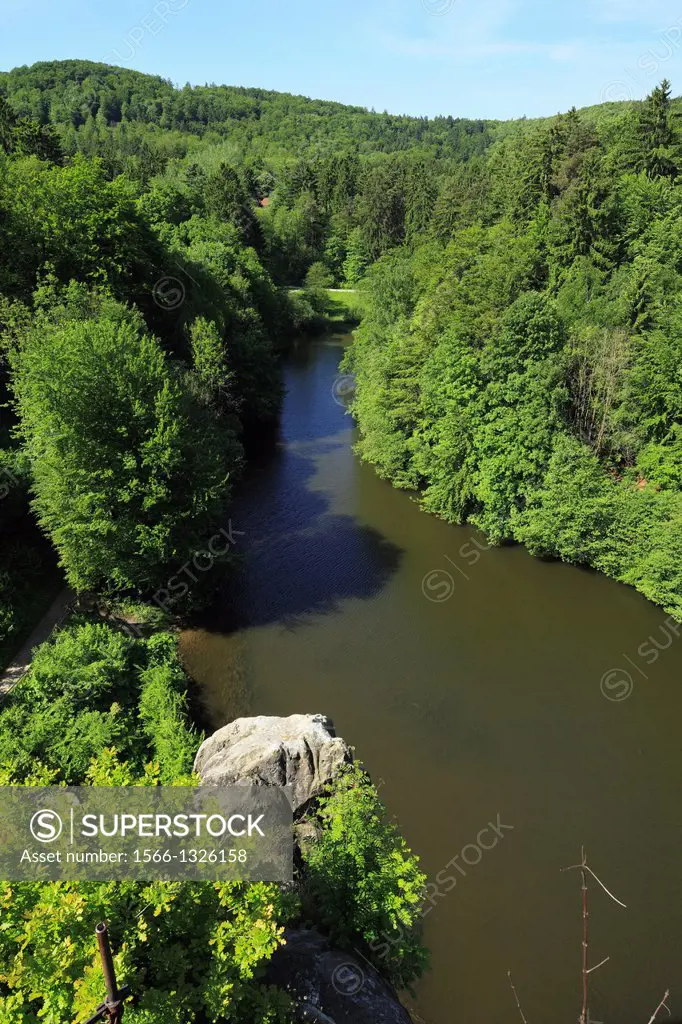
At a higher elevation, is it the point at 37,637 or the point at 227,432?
the point at 227,432

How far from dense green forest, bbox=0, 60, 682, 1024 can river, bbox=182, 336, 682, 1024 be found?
6.69 feet

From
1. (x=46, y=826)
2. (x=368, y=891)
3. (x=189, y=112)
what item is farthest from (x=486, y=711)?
(x=189, y=112)

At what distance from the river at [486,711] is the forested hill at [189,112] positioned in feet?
370

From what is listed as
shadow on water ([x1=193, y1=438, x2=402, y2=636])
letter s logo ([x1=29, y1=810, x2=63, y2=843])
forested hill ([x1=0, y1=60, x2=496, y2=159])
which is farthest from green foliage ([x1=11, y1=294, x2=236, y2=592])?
forested hill ([x1=0, y1=60, x2=496, y2=159])

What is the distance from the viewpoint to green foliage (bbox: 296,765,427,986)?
10.8 metres

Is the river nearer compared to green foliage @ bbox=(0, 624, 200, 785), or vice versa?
the river

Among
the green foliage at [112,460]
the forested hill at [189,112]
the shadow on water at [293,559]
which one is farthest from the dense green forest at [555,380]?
the forested hill at [189,112]

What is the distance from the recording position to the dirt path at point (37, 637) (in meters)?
19.4

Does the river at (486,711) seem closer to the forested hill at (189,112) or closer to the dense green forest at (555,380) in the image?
the dense green forest at (555,380)

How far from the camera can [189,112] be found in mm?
156750

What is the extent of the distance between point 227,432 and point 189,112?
16080 centimetres

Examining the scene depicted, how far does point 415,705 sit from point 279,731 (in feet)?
21.5

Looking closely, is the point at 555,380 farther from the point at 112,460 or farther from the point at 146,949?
the point at 146,949

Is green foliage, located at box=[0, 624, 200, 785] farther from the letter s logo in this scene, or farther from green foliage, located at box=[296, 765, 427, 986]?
the letter s logo
